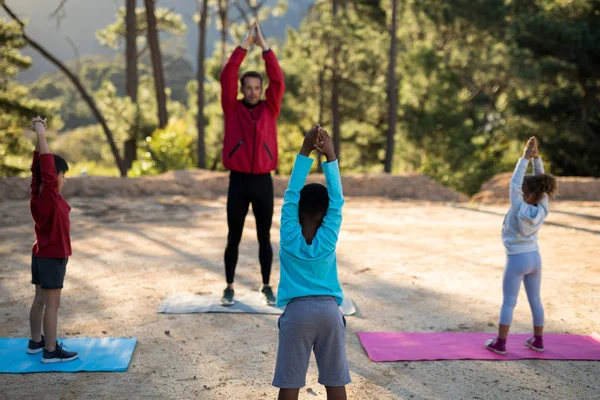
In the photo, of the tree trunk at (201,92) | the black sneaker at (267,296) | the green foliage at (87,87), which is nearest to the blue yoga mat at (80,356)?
the black sneaker at (267,296)

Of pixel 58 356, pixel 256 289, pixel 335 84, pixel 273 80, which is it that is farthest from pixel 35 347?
pixel 335 84

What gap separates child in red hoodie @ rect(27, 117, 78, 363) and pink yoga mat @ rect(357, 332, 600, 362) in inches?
76.6

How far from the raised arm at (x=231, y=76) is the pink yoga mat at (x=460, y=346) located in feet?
6.66

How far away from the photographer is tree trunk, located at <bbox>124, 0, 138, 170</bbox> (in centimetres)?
1770

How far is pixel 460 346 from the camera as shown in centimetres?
387

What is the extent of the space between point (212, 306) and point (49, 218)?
160 cm

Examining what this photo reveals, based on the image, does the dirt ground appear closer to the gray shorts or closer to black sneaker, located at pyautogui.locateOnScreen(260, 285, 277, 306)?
black sneaker, located at pyautogui.locateOnScreen(260, 285, 277, 306)

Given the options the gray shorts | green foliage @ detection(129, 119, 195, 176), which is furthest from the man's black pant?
green foliage @ detection(129, 119, 195, 176)

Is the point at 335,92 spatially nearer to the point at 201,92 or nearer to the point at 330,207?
the point at 201,92

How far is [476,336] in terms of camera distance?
4090 mm

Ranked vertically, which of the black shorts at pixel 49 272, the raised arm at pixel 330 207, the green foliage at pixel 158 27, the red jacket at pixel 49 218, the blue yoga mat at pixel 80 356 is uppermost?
the green foliage at pixel 158 27

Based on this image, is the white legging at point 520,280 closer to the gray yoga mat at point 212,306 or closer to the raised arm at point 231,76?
the gray yoga mat at point 212,306

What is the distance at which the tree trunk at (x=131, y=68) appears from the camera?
17.7m

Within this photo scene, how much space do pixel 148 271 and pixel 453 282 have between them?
3014 millimetres
